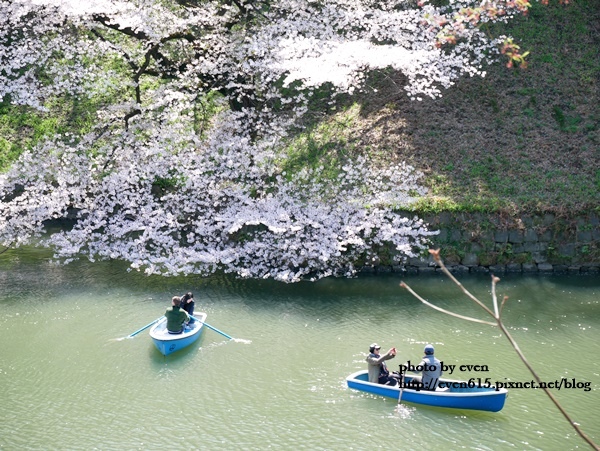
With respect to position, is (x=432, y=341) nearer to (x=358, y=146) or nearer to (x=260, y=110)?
(x=358, y=146)

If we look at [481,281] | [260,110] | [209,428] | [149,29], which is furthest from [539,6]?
[209,428]

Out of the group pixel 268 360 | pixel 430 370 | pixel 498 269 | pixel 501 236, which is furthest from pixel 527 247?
pixel 268 360

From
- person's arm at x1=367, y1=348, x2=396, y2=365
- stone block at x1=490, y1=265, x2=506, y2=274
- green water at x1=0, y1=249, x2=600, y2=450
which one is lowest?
green water at x1=0, y1=249, x2=600, y2=450

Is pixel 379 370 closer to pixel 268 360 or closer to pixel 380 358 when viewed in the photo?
pixel 380 358

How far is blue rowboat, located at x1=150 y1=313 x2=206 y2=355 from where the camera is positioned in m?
12.1

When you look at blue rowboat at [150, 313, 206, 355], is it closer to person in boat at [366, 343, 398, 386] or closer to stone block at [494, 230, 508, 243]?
person in boat at [366, 343, 398, 386]

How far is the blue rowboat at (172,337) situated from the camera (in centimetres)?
1210

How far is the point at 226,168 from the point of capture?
18344 mm

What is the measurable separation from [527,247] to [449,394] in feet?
25.1

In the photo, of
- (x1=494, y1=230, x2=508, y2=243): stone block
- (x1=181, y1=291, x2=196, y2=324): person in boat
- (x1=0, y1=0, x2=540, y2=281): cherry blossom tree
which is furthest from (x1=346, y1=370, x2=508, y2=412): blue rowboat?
(x1=494, y1=230, x2=508, y2=243): stone block

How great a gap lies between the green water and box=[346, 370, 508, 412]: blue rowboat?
0.16m

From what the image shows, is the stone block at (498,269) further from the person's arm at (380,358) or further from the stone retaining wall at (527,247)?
the person's arm at (380,358)

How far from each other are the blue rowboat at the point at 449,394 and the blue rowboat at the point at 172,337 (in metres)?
3.44

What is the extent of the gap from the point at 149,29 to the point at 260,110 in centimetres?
424
